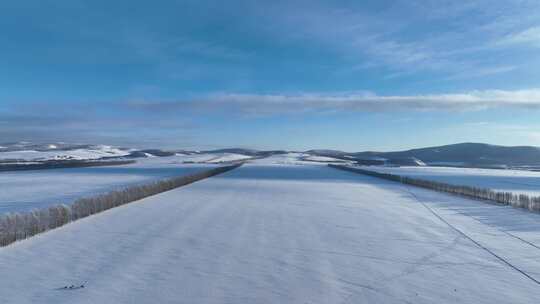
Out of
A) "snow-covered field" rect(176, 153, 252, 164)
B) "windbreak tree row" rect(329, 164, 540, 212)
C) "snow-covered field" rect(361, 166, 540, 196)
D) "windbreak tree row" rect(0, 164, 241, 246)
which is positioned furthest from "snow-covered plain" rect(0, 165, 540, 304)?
"snow-covered field" rect(176, 153, 252, 164)

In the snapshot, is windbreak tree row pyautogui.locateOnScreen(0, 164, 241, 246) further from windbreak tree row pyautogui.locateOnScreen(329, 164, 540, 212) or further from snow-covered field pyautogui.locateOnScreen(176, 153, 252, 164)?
snow-covered field pyautogui.locateOnScreen(176, 153, 252, 164)

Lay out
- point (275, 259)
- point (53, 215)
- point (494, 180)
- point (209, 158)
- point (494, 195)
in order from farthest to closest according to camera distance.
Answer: point (209, 158)
point (494, 180)
point (494, 195)
point (53, 215)
point (275, 259)

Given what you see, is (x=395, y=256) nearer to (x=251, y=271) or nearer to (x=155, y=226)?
(x=251, y=271)

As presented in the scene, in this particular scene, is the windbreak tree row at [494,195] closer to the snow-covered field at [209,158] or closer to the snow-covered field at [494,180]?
the snow-covered field at [494,180]

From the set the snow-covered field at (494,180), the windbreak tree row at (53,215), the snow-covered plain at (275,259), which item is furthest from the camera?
the snow-covered field at (494,180)

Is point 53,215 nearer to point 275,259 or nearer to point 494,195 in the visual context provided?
point 275,259

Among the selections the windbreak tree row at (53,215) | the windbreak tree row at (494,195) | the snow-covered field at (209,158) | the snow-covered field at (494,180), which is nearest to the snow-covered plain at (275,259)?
the windbreak tree row at (53,215)

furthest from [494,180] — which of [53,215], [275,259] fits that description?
[53,215]

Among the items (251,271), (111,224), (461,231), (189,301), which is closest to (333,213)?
(461,231)
